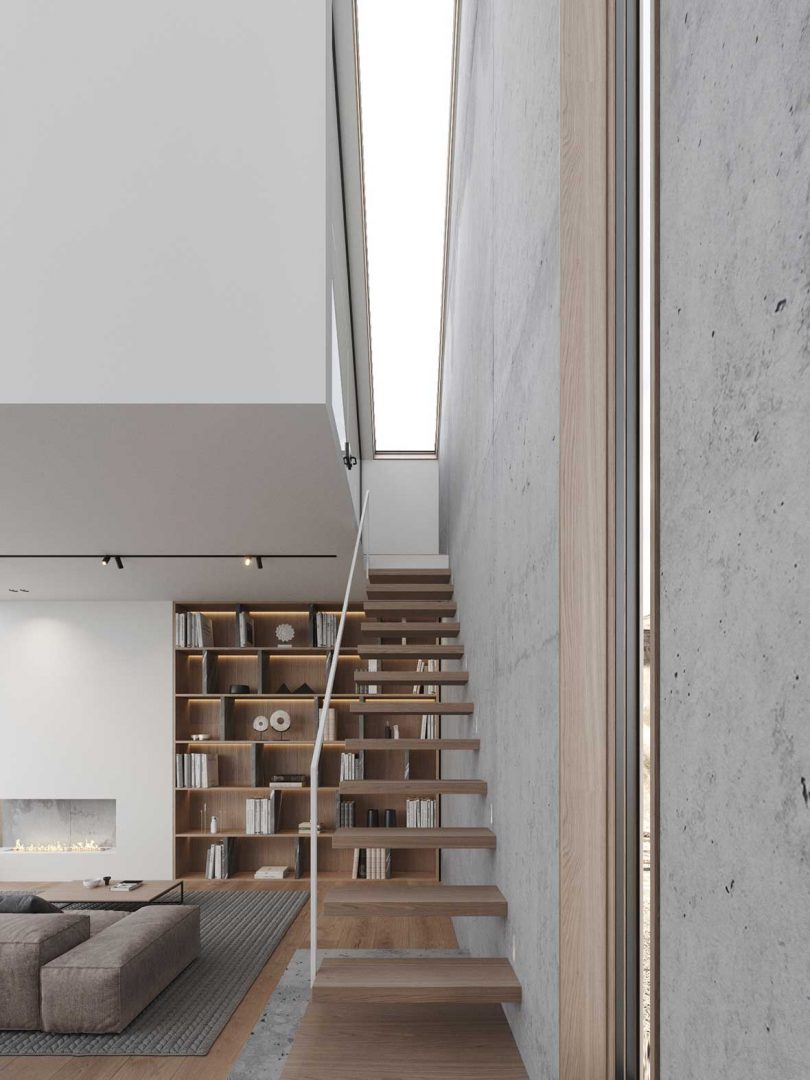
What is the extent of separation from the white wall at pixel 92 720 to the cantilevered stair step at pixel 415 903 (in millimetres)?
6471

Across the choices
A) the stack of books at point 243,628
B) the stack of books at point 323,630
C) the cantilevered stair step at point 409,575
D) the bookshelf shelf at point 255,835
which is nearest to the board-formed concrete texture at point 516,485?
the cantilevered stair step at point 409,575

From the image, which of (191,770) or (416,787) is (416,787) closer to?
(416,787)

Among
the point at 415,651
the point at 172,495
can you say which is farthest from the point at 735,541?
the point at 415,651

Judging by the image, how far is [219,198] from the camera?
3619mm

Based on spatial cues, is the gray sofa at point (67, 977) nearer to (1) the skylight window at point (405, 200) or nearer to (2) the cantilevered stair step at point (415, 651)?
(2) the cantilevered stair step at point (415, 651)

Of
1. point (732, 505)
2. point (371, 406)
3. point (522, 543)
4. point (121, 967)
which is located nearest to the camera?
point (732, 505)

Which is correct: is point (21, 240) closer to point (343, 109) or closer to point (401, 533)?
point (343, 109)

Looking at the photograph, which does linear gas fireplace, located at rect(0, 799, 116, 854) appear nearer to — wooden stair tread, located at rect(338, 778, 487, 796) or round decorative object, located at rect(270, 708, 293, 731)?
round decorative object, located at rect(270, 708, 293, 731)

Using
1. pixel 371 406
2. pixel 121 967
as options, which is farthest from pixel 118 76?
pixel 371 406

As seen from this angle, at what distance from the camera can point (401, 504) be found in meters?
9.16

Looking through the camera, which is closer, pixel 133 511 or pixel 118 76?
pixel 118 76

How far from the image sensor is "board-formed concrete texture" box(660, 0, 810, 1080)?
826 mm

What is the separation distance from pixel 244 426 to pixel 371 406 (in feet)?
16.4

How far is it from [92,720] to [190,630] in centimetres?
134
